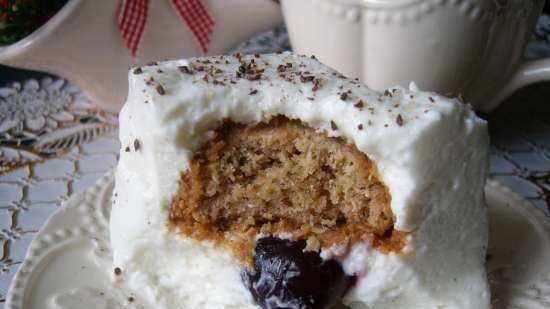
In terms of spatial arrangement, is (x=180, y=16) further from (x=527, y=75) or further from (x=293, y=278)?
(x=293, y=278)

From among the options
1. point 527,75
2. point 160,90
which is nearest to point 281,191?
point 160,90

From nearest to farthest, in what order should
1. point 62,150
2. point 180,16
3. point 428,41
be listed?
1. point 428,41
2. point 62,150
3. point 180,16

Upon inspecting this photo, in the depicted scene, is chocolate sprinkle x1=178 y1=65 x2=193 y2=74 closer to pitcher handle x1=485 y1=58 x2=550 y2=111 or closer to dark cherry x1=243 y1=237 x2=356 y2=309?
dark cherry x1=243 y1=237 x2=356 y2=309

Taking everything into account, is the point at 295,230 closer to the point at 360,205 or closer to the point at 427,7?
the point at 360,205

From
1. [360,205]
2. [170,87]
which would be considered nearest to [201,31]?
[170,87]

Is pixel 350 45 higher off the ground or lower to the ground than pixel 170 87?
lower

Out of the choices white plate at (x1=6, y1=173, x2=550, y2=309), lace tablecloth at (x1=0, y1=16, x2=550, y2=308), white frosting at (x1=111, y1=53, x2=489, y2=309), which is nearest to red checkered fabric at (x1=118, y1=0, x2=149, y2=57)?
lace tablecloth at (x1=0, y1=16, x2=550, y2=308)

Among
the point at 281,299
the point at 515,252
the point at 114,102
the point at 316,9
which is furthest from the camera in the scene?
the point at 114,102
